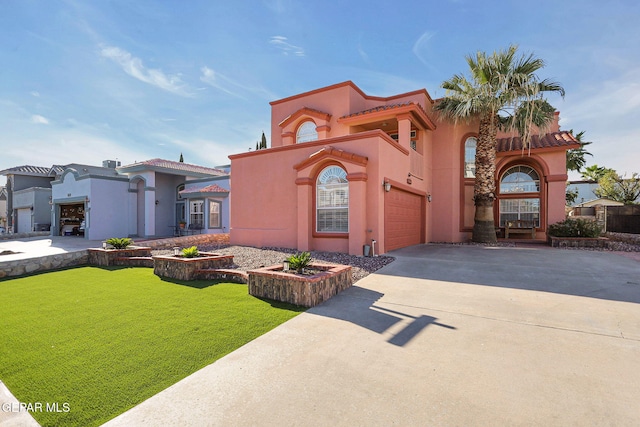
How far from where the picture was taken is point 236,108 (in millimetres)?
15766

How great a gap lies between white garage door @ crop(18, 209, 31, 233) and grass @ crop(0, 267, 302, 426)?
94.8ft

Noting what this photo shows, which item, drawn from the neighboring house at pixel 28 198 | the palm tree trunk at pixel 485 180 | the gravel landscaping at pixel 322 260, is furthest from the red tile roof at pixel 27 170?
the palm tree trunk at pixel 485 180

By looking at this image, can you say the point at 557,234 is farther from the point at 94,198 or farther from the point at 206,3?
the point at 94,198

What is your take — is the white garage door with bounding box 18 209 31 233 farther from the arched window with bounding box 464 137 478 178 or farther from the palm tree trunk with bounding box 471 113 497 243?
the palm tree trunk with bounding box 471 113 497 243

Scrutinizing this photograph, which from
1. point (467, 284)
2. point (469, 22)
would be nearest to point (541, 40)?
point (469, 22)

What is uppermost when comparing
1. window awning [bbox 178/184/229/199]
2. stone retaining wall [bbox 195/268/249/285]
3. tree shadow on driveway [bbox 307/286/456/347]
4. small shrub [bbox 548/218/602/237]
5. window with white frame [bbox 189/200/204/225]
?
window awning [bbox 178/184/229/199]

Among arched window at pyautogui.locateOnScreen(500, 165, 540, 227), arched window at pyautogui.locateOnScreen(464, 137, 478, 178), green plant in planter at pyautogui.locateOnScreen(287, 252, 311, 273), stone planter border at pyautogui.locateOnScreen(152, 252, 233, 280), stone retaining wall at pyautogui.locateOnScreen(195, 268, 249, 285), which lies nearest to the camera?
green plant in planter at pyautogui.locateOnScreen(287, 252, 311, 273)

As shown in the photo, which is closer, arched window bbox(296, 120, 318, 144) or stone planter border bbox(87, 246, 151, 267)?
stone planter border bbox(87, 246, 151, 267)

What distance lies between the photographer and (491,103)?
43.5 feet

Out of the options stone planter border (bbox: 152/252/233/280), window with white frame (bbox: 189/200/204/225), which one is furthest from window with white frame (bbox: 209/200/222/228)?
stone planter border (bbox: 152/252/233/280)

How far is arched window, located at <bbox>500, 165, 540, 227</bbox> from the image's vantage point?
16031 mm

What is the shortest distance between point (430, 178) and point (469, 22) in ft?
A: 24.6

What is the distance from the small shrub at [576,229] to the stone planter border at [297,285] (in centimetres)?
1282

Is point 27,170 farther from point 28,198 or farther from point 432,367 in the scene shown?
point 432,367
